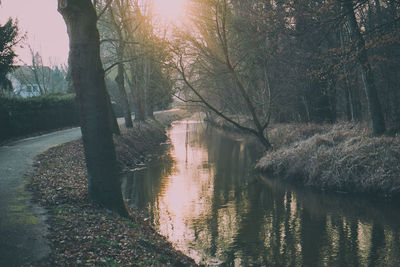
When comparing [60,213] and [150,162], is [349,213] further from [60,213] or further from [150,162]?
[150,162]

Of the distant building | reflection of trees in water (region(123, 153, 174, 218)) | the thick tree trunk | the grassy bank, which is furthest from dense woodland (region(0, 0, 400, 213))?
the distant building

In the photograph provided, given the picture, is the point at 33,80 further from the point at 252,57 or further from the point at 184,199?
the point at 184,199

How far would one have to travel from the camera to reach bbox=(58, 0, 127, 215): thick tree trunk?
7.90 metres

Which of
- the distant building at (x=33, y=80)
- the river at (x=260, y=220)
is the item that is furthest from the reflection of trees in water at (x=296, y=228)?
the distant building at (x=33, y=80)

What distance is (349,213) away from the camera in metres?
10.6

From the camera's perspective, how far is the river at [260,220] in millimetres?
7848

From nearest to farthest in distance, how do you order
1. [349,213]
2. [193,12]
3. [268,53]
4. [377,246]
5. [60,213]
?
[60,213] → [377,246] → [349,213] → [193,12] → [268,53]

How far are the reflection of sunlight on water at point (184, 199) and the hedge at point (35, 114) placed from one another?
8442 millimetres

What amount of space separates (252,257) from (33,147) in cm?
1171

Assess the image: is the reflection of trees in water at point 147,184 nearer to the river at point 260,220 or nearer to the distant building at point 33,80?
the river at point 260,220

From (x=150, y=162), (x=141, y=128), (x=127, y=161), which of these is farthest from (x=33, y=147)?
(x=141, y=128)

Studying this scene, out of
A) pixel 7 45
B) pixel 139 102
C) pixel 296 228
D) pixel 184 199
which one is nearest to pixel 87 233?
pixel 296 228

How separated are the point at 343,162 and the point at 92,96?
28.5 ft

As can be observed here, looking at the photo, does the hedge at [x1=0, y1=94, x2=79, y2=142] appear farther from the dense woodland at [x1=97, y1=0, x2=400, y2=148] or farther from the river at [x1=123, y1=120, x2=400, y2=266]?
the river at [x1=123, y1=120, x2=400, y2=266]
